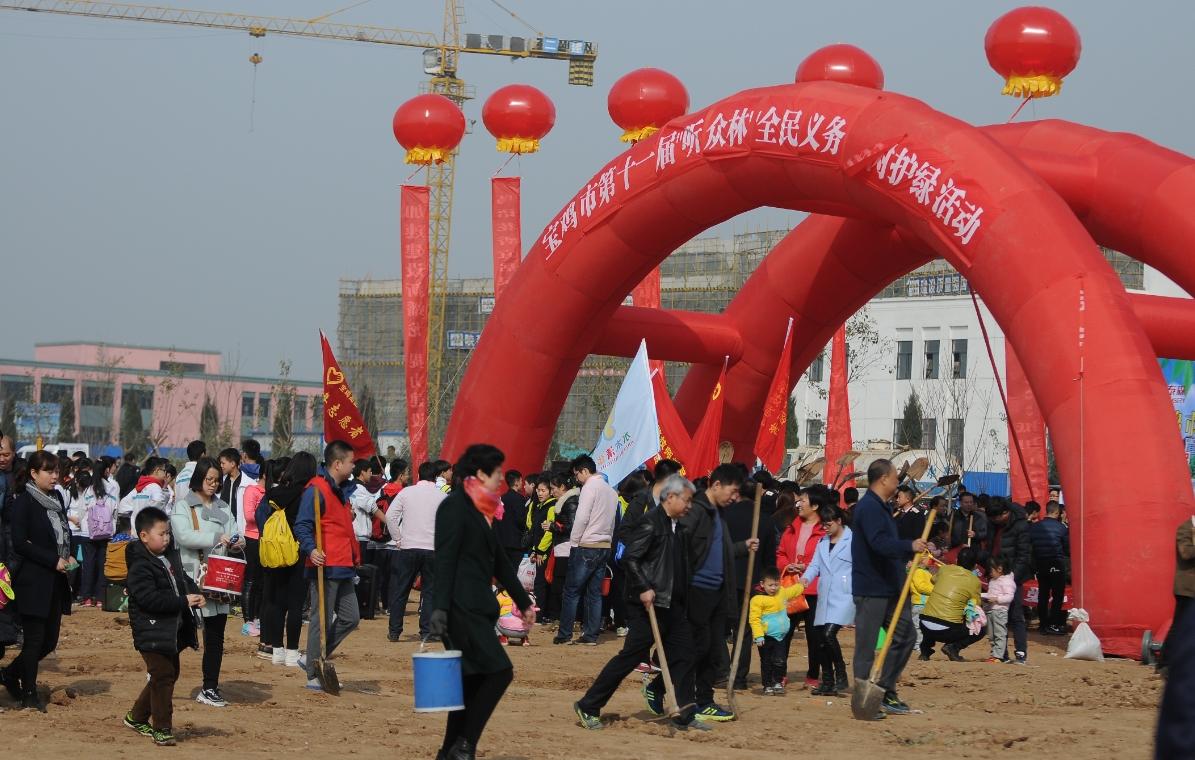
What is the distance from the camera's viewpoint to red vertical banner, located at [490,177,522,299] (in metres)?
20.4

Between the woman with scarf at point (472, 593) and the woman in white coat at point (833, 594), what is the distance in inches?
136

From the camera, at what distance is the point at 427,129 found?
19969 millimetres

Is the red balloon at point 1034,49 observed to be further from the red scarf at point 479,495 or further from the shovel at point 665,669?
the red scarf at point 479,495

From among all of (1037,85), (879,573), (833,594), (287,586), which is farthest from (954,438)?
(879,573)

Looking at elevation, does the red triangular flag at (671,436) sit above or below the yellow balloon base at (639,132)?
below

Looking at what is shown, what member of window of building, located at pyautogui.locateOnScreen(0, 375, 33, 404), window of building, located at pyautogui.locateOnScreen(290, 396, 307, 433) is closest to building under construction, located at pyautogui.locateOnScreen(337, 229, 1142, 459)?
window of building, located at pyautogui.locateOnScreen(290, 396, 307, 433)

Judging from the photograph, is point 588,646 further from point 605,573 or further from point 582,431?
point 582,431

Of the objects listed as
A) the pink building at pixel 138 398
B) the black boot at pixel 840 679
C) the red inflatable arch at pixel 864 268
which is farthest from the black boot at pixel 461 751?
the pink building at pixel 138 398

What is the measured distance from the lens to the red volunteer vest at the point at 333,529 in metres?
9.03

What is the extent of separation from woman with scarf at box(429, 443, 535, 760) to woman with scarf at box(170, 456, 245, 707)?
2268 mm

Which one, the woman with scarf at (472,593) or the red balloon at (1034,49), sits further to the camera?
the red balloon at (1034,49)

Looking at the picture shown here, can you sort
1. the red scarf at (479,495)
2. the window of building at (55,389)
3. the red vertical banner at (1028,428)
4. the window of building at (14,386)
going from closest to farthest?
the red scarf at (479,495) < the red vertical banner at (1028,428) < the window of building at (14,386) < the window of building at (55,389)

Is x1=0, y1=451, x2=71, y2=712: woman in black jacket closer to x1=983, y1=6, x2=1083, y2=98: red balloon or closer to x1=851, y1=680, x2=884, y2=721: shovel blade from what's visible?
x1=851, y1=680, x2=884, y2=721: shovel blade

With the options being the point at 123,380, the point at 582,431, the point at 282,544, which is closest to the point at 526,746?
the point at 282,544
